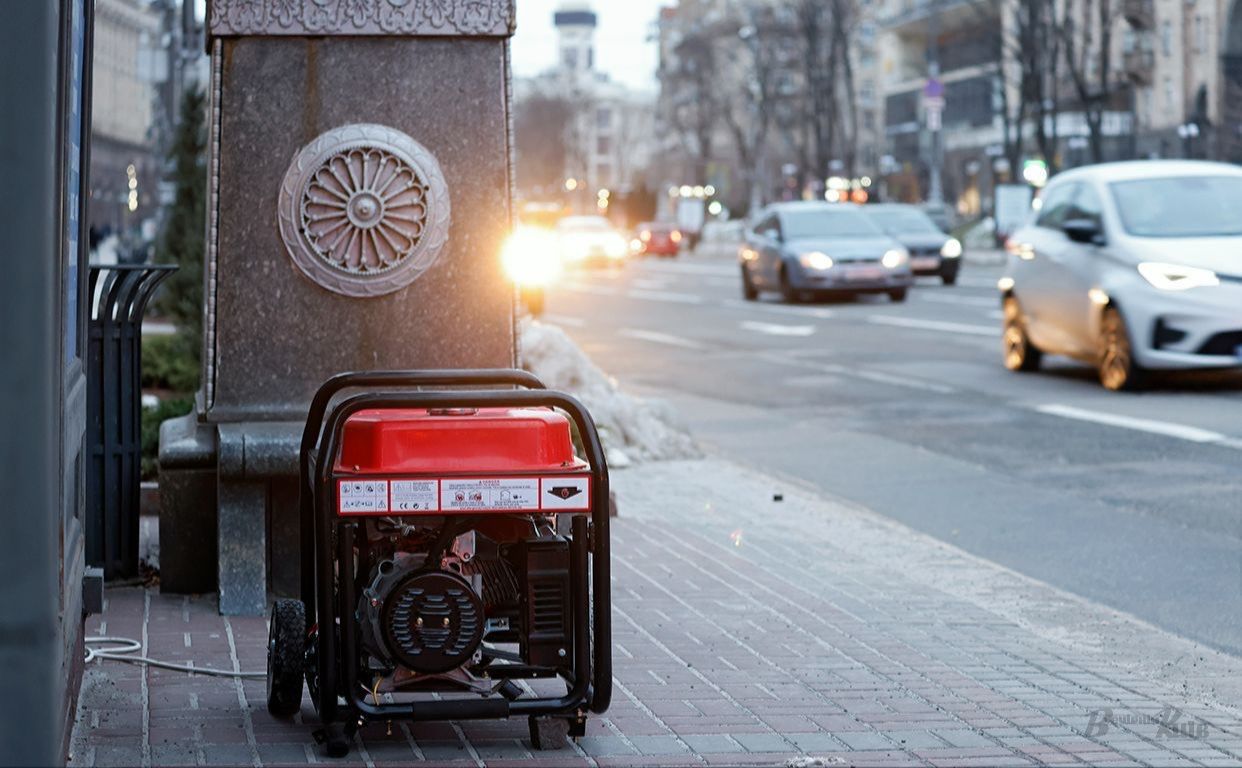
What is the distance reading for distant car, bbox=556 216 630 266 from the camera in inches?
2501

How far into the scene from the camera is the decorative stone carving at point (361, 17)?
739 centimetres

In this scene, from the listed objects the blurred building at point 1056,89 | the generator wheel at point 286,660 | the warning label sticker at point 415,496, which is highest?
the blurred building at point 1056,89

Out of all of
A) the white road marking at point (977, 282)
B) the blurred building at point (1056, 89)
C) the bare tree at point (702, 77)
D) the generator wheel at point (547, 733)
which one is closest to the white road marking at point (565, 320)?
the white road marking at point (977, 282)

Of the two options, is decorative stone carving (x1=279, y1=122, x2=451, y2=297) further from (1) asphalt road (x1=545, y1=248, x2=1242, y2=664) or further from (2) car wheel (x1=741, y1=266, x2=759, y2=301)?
(2) car wheel (x1=741, y1=266, x2=759, y2=301)

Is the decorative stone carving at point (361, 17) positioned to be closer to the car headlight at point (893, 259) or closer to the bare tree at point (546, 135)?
the car headlight at point (893, 259)

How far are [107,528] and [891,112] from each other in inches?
4383

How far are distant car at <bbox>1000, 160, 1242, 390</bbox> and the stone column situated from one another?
963 centimetres

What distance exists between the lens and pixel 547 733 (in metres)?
5.28

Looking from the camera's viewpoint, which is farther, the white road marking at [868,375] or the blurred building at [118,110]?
the blurred building at [118,110]

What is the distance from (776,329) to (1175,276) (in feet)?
37.4

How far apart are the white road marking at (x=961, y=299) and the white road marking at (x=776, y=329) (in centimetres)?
430

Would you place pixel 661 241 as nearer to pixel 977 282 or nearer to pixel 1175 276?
pixel 977 282

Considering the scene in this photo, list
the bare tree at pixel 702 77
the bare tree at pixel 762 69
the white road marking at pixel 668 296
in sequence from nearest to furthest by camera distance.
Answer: the white road marking at pixel 668 296 < the bare tree at pixel 762 69 < the bare tree at pixel 702 77

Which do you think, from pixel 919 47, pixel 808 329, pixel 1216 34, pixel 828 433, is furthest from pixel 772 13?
pixel 828 433
